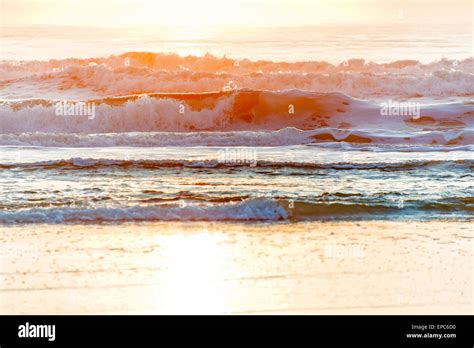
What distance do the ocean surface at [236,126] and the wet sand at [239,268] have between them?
0.77 meters

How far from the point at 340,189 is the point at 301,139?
7393 mm

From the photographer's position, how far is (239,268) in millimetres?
7121

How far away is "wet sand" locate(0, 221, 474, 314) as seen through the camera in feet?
20.2

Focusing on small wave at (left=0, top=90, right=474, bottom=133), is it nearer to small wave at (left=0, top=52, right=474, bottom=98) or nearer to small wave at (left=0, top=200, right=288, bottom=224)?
small wave at (left=0, top=52, right=474, bottom=98)

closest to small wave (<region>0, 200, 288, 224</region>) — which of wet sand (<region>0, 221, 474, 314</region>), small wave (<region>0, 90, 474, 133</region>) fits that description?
wet sand (<region>0, 221, 474, 314</region>)

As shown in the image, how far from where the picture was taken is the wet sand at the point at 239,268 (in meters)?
6.17

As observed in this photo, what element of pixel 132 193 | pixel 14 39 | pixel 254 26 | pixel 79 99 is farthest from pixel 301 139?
pixel 254 26

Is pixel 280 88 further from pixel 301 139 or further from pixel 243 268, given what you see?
pixel 243 268

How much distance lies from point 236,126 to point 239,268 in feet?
48.8

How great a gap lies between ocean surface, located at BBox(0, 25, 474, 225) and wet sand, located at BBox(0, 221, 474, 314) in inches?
30.2

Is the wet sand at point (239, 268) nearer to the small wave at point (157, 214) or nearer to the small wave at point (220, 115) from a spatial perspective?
the small wave at point (157, 214)

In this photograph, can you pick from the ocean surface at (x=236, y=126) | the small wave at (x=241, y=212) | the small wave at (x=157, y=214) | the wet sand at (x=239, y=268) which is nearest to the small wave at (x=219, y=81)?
the ocean surface at (x=236, y=126)

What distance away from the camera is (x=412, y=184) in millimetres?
11594

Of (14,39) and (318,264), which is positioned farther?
(14,39)
